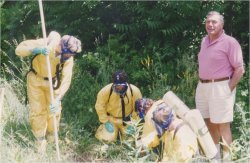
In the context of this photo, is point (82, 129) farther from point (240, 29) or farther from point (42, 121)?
point (240, 29)

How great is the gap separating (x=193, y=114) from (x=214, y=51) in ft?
2.25

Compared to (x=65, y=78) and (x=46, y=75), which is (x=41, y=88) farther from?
(x=65, y=78)

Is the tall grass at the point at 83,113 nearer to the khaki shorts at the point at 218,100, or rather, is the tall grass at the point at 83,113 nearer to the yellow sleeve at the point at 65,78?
the khaki shorts at the point at 218,100

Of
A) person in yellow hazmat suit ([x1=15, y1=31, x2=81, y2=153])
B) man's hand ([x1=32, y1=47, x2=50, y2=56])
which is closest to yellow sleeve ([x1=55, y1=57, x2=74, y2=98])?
person in yellow hazmat suit ([x1=15, y1=31, x2=81, y2=153])

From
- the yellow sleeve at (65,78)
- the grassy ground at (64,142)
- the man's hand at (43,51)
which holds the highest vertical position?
the man's hand at (43,51)

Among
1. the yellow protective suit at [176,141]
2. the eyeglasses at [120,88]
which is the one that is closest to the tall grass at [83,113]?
the yellow protective suit at [176,141]

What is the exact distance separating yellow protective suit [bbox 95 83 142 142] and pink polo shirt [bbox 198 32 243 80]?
3.69 ft

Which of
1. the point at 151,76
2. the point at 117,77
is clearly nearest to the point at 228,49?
the point at 117,77

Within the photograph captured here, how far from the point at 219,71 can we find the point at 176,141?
3.18 feet

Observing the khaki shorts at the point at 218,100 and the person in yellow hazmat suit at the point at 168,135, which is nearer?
the person in yellow hazmat suit at the point at 168,135

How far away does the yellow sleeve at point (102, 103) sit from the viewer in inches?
236

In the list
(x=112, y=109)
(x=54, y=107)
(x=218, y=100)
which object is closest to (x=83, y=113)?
(x=112, y=109)

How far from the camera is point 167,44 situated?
24.5 ft

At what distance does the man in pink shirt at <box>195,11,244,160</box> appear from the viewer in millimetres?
5055
